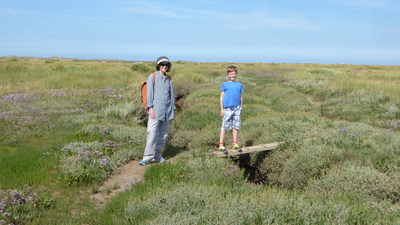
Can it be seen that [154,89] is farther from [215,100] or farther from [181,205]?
[215,100]

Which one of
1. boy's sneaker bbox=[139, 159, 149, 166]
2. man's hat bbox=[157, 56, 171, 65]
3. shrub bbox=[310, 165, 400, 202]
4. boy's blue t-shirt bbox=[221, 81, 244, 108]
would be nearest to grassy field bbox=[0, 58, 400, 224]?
shrub bbox=[310, 165, 400, 202]

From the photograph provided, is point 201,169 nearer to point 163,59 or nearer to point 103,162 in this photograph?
point 103,162

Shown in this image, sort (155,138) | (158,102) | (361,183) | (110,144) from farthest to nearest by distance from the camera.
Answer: (110,144), (155,138), (158,102), (361,183)

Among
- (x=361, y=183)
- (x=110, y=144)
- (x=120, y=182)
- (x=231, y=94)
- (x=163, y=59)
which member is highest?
(x=163, y=59)

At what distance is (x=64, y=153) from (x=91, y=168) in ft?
4.50

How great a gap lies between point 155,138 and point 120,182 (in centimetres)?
133

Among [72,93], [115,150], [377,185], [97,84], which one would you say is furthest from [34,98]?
[377,185]

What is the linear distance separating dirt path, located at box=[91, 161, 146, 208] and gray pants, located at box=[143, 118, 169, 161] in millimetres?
343

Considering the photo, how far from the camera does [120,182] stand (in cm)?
687

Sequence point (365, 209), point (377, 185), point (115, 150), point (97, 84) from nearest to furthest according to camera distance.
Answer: point (365, 209)
point (377, 185)
point (115, 150)
point (97, 84)

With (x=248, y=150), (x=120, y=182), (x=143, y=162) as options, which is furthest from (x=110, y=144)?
(x=248, y=150)

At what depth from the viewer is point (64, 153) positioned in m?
7.98

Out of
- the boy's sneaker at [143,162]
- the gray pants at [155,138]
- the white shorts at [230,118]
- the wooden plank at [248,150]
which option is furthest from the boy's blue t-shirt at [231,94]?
the boy's sneaker at [143,162]

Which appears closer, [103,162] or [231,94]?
[103,162]
